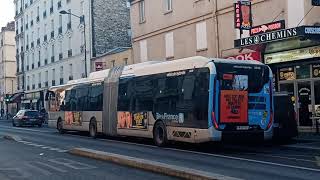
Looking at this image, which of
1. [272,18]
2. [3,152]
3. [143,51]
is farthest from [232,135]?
[143,51]

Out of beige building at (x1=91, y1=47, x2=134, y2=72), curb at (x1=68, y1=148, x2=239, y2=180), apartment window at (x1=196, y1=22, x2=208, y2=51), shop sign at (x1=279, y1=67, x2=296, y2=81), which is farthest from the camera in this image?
beige building at (x1=91, y1=47, x2=134, y2=72)

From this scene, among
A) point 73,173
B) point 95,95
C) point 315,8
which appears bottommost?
point 73,173

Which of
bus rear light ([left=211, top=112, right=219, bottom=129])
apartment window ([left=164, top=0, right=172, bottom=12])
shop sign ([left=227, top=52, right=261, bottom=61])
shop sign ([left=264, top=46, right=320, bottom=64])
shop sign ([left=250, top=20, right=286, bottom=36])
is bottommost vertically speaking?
bus rear light ([left=211, top=112, right=219, bottom=129])

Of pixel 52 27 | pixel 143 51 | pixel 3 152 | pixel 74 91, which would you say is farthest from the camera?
pixel 52 27

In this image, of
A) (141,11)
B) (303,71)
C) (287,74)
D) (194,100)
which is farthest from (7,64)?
(194,100)

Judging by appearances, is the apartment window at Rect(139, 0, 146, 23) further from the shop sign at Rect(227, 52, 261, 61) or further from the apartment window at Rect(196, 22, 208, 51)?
the shop sign at Rect(227, 52, 261, 61)

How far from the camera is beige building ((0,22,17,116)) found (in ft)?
295

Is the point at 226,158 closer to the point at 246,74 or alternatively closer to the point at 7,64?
the point at 246,74

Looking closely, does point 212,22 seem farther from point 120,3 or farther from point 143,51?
point 120,3

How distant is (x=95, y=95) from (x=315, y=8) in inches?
412

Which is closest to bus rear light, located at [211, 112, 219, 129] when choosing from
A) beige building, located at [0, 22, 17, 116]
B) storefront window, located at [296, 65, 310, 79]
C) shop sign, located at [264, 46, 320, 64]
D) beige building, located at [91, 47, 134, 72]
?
shop sign, located at [264, 46, 320, 64]

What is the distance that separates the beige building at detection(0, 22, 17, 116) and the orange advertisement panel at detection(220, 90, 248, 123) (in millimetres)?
76763

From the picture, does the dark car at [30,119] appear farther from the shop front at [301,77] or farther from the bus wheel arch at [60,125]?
the shop front at [301,77]

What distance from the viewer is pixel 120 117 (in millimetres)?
22391
